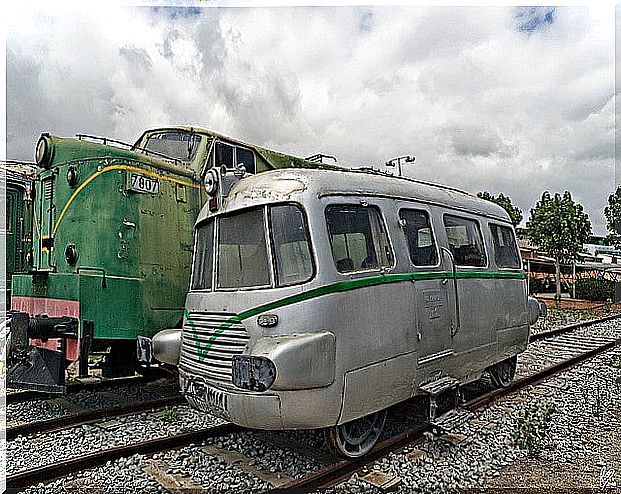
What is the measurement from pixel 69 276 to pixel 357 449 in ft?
12.3

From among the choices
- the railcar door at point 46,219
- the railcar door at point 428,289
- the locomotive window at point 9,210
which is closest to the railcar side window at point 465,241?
the railcar door at point 428,289

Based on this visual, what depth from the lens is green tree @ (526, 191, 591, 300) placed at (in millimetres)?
26453

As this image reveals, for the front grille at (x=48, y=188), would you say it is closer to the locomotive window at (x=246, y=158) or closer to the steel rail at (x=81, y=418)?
the locomotive window at (x=246, y=158)

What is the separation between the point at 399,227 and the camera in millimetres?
5438

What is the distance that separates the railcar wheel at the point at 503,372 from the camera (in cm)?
796

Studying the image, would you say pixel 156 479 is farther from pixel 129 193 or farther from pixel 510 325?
pixel 510 325

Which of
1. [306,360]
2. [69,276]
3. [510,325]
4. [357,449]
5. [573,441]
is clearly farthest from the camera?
[510,325]

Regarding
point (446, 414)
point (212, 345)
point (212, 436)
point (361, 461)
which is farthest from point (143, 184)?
point (446, 414)

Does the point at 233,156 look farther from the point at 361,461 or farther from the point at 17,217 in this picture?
the point at 361,461

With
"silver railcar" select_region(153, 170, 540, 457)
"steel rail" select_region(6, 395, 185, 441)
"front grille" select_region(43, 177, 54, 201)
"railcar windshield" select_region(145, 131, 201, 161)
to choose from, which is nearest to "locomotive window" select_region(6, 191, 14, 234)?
"front grille" select_region(43, 177, 54, 201)

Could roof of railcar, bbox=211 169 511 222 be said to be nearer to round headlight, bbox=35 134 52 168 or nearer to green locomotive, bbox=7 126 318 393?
green locomotive, bbox=7 126 318 393

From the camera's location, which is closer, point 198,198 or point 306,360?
point 306,360

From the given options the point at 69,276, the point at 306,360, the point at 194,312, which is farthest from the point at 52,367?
the point at 306,360

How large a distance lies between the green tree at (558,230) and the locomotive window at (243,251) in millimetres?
23934
